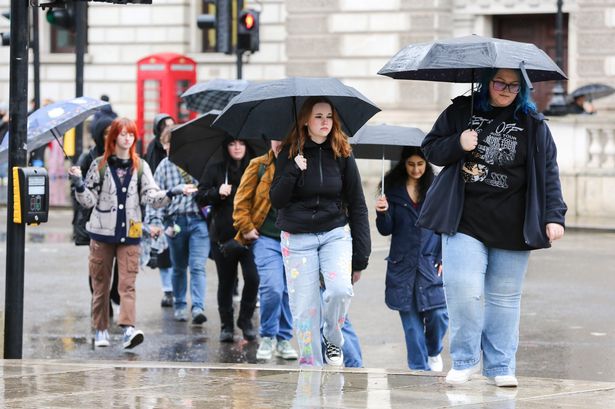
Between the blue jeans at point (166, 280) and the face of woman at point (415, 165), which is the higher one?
the face of woman at point (415, 165)

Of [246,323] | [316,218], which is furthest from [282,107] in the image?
[246,323]

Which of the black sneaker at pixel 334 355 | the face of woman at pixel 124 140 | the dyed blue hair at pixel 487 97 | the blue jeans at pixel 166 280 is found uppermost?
the dyed blue hair at pixel 487 97

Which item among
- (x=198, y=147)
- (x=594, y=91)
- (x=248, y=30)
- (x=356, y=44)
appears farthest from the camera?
(x=356, y=44)

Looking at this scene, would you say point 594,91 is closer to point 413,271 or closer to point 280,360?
point 280,360

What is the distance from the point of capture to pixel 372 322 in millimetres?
11984

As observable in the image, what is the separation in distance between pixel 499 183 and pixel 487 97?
46cm

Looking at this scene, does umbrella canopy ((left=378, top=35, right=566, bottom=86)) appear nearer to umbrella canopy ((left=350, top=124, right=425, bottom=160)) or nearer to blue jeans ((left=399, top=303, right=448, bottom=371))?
umbrella canopy ((left=350, top=124, right=425, bottom=160))

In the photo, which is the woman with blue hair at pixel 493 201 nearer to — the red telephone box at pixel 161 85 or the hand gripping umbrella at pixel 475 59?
the hand gripping umbrella at pixel 475 59

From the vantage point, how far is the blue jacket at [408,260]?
9.04m

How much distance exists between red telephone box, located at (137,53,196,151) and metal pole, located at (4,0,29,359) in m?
20.7

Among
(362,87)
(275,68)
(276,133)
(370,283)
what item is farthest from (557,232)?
(275,68)

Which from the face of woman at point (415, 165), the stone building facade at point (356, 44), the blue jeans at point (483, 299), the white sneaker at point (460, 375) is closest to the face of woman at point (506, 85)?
the blue jeans at point (483, 299)

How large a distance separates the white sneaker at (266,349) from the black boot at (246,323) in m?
0.71

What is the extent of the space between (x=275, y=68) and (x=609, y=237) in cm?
1314
